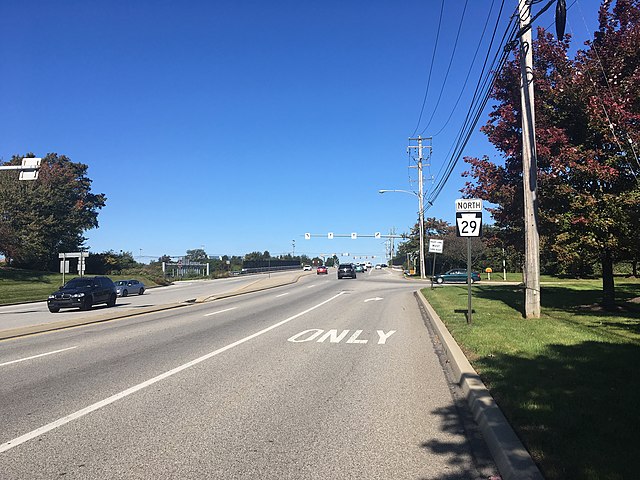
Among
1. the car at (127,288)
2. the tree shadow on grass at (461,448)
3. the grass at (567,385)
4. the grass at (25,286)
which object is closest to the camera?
the grass at (567,385)

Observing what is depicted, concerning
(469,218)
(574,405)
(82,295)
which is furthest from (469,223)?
(82,295)

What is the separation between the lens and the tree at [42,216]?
53.6 meters

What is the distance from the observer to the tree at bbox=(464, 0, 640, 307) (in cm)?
1337

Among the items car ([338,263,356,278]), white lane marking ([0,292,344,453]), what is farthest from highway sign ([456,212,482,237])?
car ([338,263,356,278])

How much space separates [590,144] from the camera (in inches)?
599

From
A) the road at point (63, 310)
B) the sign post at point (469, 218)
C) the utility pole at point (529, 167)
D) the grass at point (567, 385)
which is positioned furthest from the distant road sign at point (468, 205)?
the road at point (63, 310)

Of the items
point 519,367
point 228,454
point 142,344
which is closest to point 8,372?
point 142,344

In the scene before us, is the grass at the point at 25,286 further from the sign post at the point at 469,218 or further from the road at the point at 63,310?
the sign post at the point at 469,218

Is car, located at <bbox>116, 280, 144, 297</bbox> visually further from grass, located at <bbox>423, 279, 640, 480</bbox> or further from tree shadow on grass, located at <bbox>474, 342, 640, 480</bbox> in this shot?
tree shadow on grass, located at <bbox>474, 342, 640, 480</bbox>

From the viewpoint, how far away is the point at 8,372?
8852mm

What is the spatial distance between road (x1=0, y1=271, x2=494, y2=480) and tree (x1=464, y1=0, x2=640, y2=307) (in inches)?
220

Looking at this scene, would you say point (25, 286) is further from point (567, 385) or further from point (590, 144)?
point (567, 385)

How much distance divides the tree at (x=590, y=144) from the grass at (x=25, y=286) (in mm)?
32383

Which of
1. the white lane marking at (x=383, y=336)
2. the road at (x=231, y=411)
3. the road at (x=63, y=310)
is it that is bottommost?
the road at (x=63, y=310)
